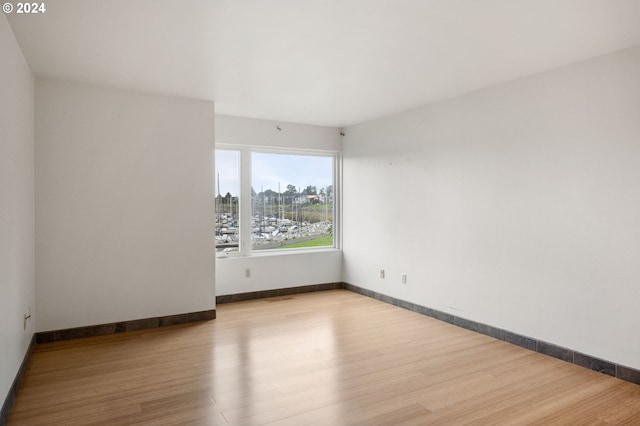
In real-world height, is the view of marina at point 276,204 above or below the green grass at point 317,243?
above

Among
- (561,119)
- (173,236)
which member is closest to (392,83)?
(561,119)

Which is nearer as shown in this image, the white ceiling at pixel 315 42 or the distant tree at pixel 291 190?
the white ceiling at pixel 315 42

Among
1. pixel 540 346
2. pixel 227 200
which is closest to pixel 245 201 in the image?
pixel 227 200

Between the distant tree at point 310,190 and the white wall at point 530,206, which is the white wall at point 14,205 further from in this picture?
the white wall at point 530,206

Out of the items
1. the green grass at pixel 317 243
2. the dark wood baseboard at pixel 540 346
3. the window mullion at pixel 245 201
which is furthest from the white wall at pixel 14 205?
the dark wood baseboard at pixel 540 346

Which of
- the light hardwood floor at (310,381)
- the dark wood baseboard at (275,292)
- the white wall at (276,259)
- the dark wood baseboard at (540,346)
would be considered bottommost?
the light hardwood floor at (310,381)

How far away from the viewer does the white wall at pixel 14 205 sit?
2.48 m

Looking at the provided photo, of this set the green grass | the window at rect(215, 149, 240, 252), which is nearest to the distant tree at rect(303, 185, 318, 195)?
the green grass

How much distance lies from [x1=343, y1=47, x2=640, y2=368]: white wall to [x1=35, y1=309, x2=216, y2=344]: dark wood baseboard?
247cm

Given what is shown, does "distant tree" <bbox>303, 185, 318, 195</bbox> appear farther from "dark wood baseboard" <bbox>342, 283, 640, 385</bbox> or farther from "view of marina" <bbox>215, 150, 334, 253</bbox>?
"dark wood baseboard" <bbox>342, 283, 640, 385</bbox>

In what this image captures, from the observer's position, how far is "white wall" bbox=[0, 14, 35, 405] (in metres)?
2.48

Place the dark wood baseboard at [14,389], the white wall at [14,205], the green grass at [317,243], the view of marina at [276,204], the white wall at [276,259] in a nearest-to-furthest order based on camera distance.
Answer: the dark wood baseboard at [14,389], the white wall at [14,205], the white wall at [276,259], the view of marina at [276,204], the green grass at [317,243]

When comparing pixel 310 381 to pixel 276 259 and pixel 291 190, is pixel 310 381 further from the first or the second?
pixel 291 190

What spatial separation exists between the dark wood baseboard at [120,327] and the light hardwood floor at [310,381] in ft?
0.35
